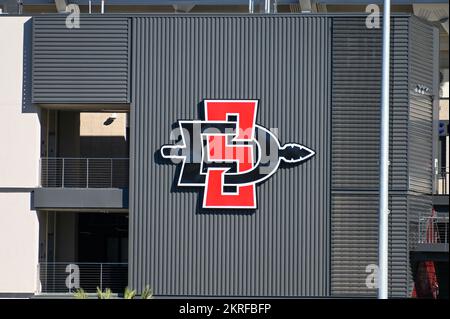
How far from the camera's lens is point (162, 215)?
35406 mm

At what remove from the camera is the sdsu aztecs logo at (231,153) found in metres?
35.1

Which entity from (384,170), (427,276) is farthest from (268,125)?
(427,276)

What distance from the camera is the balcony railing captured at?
36.4 meters

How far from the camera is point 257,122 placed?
35156 millimetres

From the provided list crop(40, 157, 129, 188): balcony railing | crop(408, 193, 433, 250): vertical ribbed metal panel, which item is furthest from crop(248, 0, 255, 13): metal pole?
crop(408, 193, 433, 250): vertical ribbed metal panel

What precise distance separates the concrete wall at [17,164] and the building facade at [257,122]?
0.05 metres

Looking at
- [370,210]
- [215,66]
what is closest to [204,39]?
[215,66]

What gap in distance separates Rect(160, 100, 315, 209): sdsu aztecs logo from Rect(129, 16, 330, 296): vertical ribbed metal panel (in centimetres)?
33

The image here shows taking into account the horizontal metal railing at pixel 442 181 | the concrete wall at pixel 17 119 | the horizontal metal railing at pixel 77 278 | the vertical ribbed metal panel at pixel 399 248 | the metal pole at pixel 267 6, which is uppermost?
the metal pole at pixel 267 6

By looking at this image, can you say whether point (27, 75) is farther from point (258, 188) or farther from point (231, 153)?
point (258, 188)

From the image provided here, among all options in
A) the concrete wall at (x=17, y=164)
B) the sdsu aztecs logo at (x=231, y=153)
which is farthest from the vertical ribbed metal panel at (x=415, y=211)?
the concrete wall at (x=17, y=164)

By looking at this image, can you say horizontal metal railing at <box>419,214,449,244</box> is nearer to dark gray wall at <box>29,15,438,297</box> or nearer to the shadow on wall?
dark gray wall at <box>29,15,438,297</box>

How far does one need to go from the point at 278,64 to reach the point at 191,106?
3.10m

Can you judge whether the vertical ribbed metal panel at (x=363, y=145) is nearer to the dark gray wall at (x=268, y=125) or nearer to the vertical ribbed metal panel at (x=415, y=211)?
the dark gray wall at (x=268, y=125)
